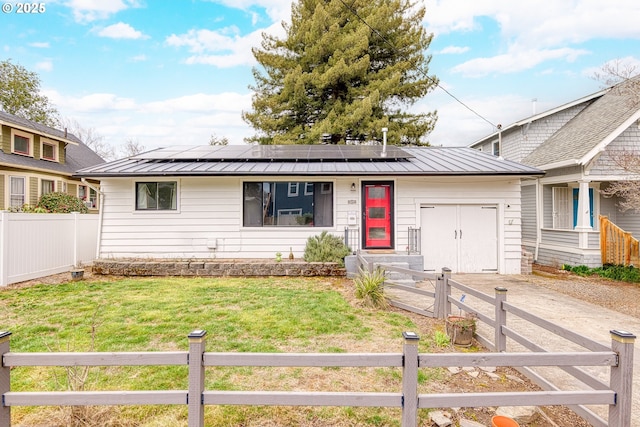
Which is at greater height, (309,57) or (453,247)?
(309,57)

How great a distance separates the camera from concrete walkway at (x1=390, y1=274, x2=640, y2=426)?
137 inches

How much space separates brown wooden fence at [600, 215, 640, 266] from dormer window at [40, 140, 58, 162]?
2368 centimetres

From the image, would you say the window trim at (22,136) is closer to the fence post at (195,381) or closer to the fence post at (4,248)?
the fence post at (4,248)

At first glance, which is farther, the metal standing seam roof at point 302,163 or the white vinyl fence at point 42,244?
the metal standing seam roof at point 302,163

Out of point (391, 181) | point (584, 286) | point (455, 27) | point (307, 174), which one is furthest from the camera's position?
point (455, 27)

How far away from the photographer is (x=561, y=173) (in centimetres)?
1066

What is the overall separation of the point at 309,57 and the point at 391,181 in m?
11.5

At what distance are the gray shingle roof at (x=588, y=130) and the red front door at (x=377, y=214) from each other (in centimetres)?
581

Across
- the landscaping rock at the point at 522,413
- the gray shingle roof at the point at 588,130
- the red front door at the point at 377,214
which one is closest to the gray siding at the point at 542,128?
the gray shingle roof at the point at 588,130

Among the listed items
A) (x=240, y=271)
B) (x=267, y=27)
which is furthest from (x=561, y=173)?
(x=267, y=27)

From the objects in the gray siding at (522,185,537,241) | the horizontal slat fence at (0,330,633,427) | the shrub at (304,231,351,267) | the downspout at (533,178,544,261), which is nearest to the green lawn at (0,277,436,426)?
the horizontal slat fence at (0,330,633,427)

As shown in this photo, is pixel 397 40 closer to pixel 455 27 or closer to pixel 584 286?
pixel 455 27

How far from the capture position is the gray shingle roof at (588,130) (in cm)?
949

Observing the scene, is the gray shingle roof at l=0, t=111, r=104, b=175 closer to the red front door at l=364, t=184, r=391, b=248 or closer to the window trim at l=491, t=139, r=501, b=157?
the red front door at l=364, t=184, r=391, b=248
